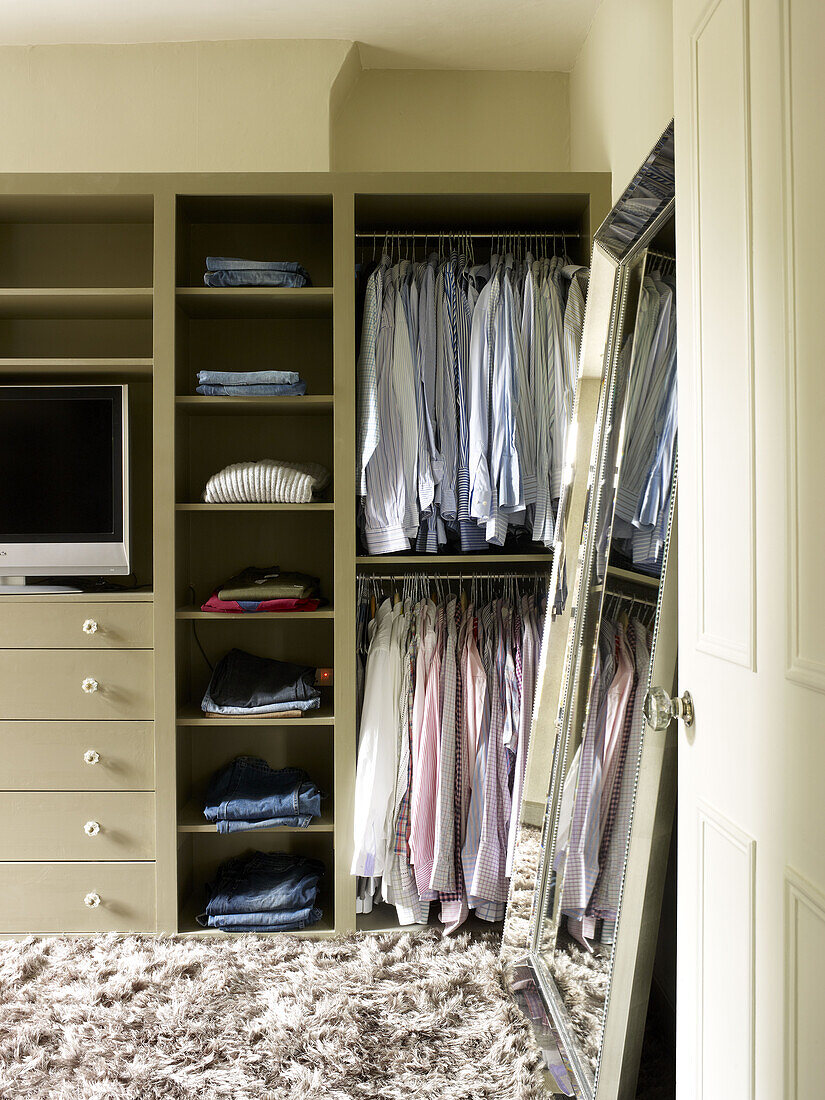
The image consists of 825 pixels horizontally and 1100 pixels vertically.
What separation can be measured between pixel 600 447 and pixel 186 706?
1541mm

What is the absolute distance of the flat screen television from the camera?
98.9 inches

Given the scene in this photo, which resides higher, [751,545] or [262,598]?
[751,545]

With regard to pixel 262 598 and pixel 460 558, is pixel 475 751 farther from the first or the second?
pixel 262 598

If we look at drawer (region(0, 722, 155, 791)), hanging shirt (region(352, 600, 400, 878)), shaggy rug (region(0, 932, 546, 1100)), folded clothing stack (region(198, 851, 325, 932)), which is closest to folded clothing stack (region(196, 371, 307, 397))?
hanging shirt (region(352, 600, 400, 878))

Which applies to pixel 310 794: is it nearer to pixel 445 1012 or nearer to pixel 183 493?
pixel 445 1012

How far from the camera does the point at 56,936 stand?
94.5 inches

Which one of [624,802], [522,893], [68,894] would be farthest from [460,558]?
[68,894]

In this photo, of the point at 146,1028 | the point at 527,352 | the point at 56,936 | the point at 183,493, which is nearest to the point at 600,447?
the point at 527,352

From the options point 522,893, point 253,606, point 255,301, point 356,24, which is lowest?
point 522,893

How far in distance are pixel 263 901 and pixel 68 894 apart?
1.86 feet

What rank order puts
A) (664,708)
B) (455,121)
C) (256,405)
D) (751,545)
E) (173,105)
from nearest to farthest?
(751,545) < (664,708) < (256,405) < (173,105) < (455,121)

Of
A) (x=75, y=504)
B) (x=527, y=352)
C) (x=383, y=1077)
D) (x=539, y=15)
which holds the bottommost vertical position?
(x=383, y=1077)

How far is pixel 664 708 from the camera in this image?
4.17ft

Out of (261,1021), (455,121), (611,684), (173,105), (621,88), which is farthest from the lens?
(455,121)
